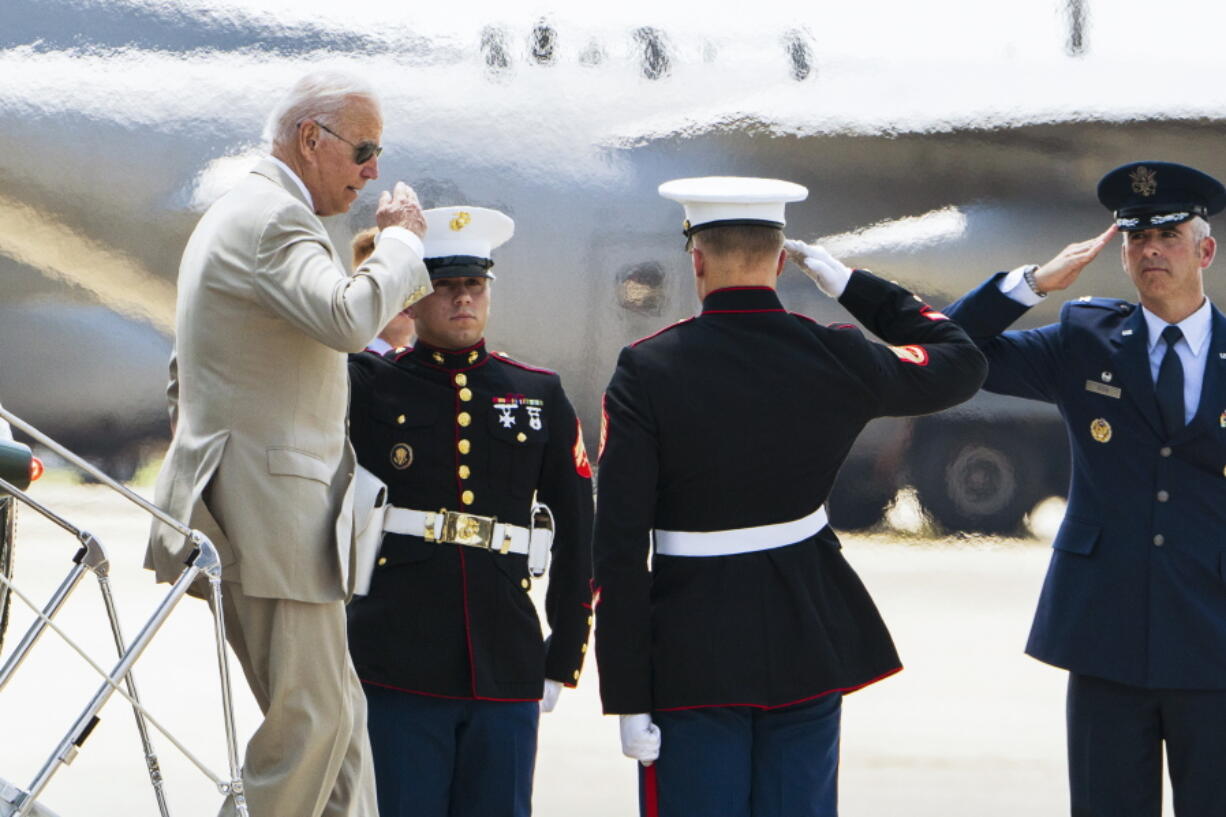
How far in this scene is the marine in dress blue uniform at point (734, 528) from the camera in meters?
2.12

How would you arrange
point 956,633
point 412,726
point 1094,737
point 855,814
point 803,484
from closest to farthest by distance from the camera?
1. point 803,484
2. point 412,726
3. point 1094,737
4. point 855,814
5. point 956,633

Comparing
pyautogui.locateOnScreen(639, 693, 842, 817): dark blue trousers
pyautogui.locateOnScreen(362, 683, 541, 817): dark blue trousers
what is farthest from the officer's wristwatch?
pyautogui.locateOnScreen(362, 683, 541, 817): dark blue trousers

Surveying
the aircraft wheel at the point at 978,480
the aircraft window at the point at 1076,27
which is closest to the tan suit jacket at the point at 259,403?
the aircraft wheel at the point at 978,480

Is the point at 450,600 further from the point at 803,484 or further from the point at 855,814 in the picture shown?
the point at 855,814

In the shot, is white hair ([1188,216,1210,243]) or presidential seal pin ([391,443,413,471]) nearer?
presidential seal pin ([391,443,413,471])

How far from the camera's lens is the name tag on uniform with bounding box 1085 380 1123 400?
8.78 ft

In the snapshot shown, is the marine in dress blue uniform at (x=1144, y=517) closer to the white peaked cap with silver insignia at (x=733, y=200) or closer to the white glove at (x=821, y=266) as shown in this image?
the white glove at (x=821, y=266)

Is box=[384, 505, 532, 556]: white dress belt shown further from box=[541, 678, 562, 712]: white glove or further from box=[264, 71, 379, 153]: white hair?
box=[264, 71, 379, 153]: white hair

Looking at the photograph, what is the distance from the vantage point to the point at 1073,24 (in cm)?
593

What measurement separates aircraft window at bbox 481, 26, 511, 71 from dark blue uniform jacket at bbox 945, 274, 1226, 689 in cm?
343

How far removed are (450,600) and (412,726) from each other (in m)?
0.21

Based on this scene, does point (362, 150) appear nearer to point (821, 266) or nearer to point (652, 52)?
point (821, 266)

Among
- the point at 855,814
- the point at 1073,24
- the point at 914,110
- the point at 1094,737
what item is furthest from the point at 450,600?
the point at 1073,24

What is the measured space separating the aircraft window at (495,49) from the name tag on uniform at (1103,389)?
3.59m
